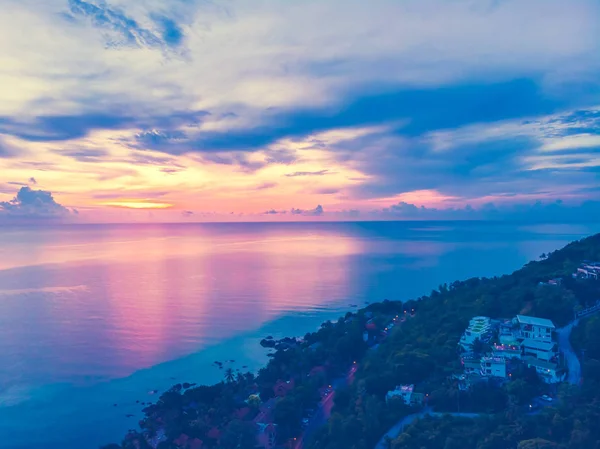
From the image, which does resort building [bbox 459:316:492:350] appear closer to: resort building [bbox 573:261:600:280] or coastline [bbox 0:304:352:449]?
resort building [bbox 573:261:600:280]

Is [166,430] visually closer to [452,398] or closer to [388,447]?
[388,447]

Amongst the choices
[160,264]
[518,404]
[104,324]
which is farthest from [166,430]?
[160,264]

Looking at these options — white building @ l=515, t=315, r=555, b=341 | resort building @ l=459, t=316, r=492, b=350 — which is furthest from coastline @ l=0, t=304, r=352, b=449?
white building @ l=515, t=315, r=555, b=341

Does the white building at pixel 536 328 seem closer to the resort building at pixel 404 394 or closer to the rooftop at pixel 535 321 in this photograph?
the rooftop at pixel 535 321

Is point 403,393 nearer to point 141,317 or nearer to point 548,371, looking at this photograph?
point 548,371

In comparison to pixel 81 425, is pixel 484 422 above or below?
above

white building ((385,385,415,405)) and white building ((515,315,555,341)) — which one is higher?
white building ((515,315,555,341))
